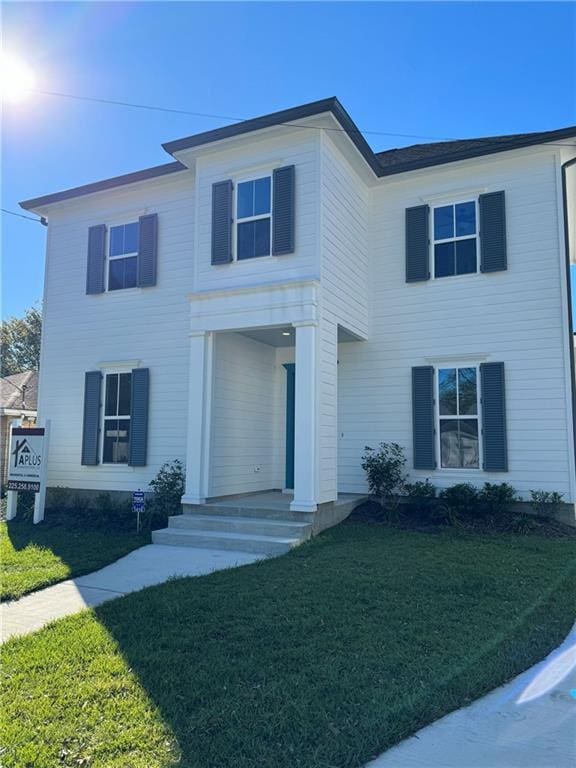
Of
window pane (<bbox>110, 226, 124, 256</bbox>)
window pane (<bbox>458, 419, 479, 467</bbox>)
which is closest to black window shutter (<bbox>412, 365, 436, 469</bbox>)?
window pane (<bbox>458, 419, 479, 467</bbox>)

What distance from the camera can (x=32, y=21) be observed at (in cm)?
720

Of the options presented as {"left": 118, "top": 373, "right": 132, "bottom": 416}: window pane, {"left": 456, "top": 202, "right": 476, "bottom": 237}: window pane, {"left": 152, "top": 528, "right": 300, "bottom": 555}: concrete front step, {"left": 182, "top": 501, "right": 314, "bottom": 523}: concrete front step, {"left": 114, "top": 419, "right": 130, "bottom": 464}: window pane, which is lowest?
{"left": 152, "top": 528, "right": 300, "bottom": 555}: concrete front step

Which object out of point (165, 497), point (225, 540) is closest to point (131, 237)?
point (165, 497)

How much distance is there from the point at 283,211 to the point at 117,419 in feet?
16.5

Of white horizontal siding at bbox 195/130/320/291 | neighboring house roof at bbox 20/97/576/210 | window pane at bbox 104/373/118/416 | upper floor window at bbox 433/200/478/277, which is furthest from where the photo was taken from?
window pane at bbox 104/373/118/416

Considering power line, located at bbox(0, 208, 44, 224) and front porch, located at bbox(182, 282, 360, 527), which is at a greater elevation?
power line, located at bbox(0, 208, 44, 224)

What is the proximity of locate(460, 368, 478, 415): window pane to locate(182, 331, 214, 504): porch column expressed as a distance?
4150mm

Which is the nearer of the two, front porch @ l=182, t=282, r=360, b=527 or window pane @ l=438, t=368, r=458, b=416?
front porch @ l=182, t=282, r=360, b=527

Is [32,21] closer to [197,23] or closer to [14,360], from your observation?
[197,23]

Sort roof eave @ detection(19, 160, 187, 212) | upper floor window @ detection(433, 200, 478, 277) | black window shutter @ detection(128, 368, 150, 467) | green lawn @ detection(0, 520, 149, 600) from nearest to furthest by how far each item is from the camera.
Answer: green lawn @ detection(0, 520, 149, 600), upper floor window @ detection(433, 200, 478, 277), black window shutter @ detection(128, 368, 150, 467), roof eave @ detection(19, 160, 187, 212)

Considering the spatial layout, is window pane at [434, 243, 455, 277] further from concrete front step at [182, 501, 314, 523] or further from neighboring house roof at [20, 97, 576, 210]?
concrete front step at [182, 501, 314, 523]

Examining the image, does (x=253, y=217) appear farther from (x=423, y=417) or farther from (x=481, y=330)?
(x=423, y=417)

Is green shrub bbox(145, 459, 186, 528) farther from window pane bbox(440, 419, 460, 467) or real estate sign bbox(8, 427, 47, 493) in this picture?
window pane bbox(440, 419, 460, 467)

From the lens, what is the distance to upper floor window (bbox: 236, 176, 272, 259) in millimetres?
8688
